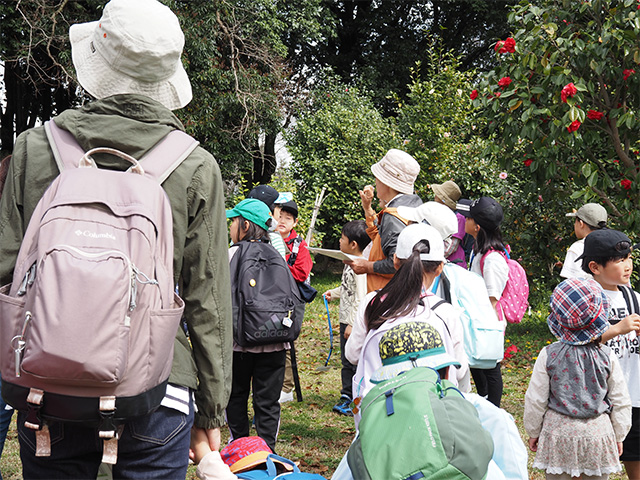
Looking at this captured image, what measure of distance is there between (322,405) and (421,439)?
14.1 ft

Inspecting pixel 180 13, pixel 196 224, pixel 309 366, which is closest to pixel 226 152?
pixel 180 13

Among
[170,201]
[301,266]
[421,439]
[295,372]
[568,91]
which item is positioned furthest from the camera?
[301,266]

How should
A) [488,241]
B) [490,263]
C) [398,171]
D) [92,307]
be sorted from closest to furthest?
1. [92,307]
2. [398,171]
3. [490,263]
4. [488,241]

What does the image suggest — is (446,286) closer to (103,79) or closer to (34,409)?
(103,79)

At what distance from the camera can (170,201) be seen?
173cm

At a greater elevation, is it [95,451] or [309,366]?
[95,451]

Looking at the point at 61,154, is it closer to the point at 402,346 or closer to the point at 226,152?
the point at 402,346

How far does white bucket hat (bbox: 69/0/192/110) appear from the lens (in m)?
1.75

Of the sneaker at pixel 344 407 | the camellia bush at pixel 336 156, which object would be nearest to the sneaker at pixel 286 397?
the sneaker at pixel 344 407

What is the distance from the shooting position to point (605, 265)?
12.1ft

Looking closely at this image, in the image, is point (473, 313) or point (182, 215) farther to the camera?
point (473, 313)

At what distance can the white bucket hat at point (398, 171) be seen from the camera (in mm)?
4645

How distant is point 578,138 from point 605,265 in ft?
7.57

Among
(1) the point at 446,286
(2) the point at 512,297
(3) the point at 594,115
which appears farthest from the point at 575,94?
(1) the point at 446,286
